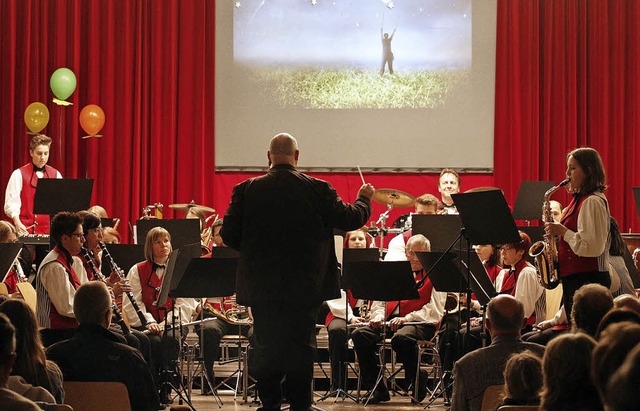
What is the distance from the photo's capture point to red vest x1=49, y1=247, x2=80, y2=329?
650 cm

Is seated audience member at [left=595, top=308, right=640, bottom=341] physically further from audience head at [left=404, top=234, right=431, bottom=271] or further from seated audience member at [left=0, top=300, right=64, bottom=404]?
audience head at [left=404, top=234, right=431, bottom=271]

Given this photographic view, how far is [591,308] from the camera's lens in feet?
14.2

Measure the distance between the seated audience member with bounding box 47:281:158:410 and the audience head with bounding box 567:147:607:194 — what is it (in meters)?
3.00

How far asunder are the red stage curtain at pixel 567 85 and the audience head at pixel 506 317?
731 cm

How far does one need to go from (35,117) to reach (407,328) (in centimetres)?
564

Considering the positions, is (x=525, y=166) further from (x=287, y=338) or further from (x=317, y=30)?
(x=287, y=338)

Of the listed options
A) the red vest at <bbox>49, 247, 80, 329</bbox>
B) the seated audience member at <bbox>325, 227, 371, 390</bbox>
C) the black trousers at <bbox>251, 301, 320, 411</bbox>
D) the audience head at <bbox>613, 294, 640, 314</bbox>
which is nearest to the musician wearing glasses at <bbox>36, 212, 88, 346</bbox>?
the red vest at <bbox>49, 247, 80, 329</bbox>

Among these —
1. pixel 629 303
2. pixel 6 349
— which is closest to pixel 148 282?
pixel 629 303

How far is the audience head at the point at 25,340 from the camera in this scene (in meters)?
3.66

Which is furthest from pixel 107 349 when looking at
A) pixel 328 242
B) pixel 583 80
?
pixel 583 80

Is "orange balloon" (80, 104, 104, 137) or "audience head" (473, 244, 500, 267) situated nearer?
"audience head" (473, 244, 500, 267)

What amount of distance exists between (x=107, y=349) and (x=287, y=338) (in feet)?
3.82

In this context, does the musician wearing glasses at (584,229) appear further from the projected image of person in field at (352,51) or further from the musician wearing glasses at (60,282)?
the projected image of person in field at (352,51)

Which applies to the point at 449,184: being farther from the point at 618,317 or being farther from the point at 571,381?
the point at 571,381
